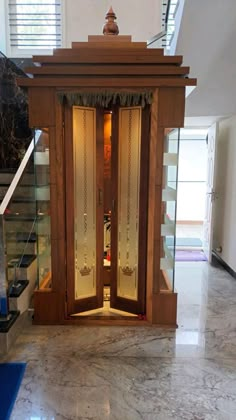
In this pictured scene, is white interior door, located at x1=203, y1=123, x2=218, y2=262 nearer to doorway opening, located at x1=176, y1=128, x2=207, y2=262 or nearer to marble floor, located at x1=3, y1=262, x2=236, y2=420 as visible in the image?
marble floor, located at x1=3, y1=262, x2=236, y2=420

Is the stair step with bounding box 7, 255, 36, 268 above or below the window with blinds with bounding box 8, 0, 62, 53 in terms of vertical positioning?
below

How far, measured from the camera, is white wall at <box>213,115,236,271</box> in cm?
425

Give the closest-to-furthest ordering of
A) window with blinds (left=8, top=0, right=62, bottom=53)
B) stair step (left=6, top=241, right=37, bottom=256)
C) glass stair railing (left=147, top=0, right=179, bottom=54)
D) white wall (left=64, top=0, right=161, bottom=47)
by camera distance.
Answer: stair step (left=6, top=241, right=37, bottom=256) < glass stair railing (left=147, top=0, right=179, bottom=54) < white wall (left=64, top=0, right=161, bottom=47) < window with blinds (left=8, top=0, right=62, bottom=53)

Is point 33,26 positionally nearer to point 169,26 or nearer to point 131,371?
point 169,26

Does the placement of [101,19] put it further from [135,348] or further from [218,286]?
[135,348]

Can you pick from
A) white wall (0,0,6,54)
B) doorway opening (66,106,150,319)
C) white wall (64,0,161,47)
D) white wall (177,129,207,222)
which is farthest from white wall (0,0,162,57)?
white wall (177,129,207,222)

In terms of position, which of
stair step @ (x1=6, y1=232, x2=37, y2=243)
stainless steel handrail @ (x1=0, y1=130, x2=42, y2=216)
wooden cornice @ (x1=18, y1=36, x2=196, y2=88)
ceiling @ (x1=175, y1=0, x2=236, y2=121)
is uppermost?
ceiling @ (x1=175, y1=0, x2=236, y2=121)

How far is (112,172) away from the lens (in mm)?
2920

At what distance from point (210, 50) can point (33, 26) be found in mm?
3003

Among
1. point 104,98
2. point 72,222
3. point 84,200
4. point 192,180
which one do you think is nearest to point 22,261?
point 72,222

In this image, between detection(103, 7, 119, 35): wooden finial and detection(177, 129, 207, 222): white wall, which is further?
detection(177, 129, 207, 222): white wall

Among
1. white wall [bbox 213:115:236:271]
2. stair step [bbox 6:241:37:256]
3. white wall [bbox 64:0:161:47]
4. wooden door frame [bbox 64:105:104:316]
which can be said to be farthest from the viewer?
white wall [bbox 64:0:161:47]

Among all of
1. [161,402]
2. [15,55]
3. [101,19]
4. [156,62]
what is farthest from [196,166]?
[161,402]

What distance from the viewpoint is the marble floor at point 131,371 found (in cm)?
189
